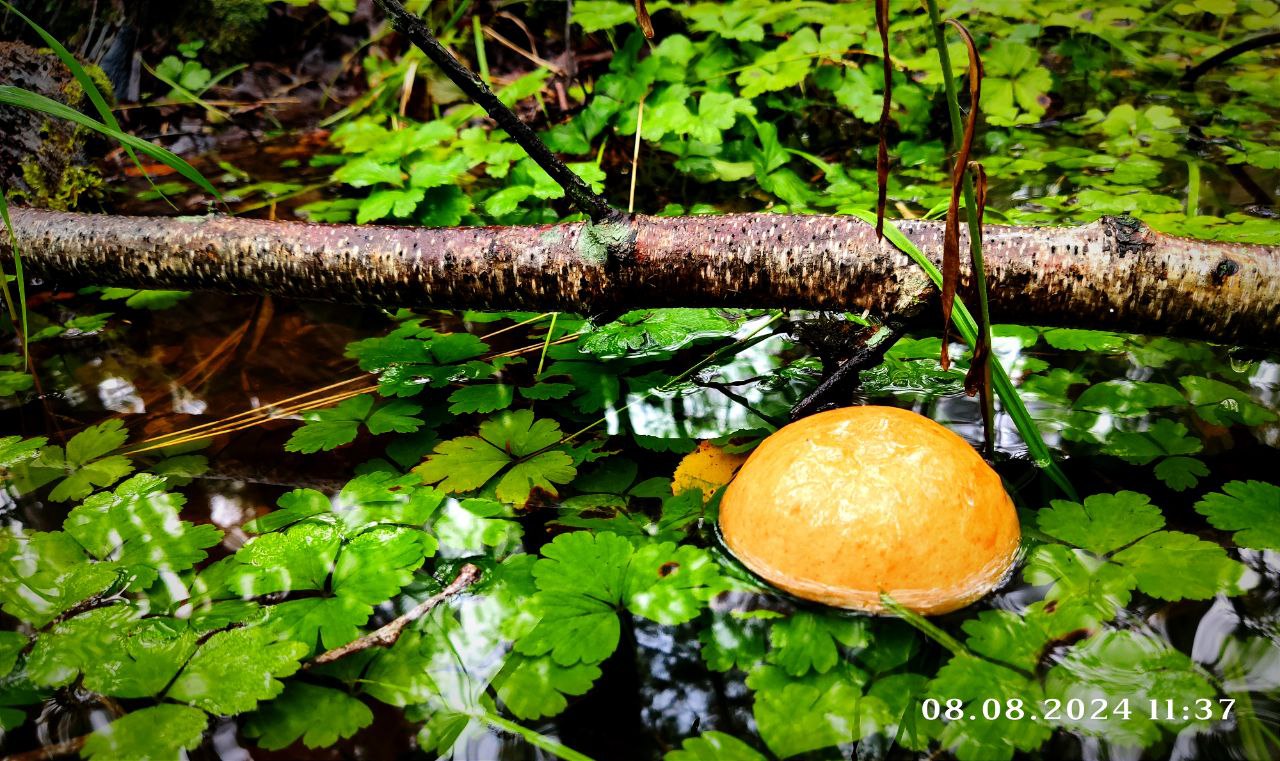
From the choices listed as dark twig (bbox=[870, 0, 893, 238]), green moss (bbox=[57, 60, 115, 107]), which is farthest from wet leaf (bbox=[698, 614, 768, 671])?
green moss (bbox=[57, 60, 115, 107])

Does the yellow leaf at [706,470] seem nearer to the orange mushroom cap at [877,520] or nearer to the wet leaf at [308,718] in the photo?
the orange mushroom cap at [877,520]

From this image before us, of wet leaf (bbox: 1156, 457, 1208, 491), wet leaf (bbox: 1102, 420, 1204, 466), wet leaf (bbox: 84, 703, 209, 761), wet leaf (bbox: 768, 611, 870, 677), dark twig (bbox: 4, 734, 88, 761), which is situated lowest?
dark twig (bbox: 4, 734, 88, 761)

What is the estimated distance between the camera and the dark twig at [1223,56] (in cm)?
431

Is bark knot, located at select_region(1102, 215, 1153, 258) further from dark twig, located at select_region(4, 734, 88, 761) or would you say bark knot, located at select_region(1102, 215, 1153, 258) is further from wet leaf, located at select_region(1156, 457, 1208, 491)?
dark twig, located at select_region(4, 734, 88, 761)

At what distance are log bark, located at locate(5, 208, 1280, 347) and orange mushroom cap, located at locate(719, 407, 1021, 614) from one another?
1.93 ft

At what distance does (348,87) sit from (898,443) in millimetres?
6525

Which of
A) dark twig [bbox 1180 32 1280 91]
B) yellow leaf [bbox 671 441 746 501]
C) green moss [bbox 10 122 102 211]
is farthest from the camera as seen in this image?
dark twig [bbox 1180 32 1280 91]

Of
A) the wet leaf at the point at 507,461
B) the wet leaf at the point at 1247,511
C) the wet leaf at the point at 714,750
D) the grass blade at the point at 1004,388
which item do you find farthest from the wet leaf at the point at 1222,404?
the wet leaf at the point at 507,461

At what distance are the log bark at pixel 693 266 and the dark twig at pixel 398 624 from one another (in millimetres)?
963

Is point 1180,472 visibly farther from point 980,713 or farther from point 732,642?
point 732,642

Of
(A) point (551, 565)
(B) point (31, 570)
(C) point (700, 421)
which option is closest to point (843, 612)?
(A) point (551, 565)

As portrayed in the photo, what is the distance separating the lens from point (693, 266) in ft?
7.53

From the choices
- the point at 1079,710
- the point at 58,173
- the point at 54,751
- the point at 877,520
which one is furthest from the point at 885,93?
the point at 58,173

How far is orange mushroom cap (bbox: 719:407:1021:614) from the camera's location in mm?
1611
